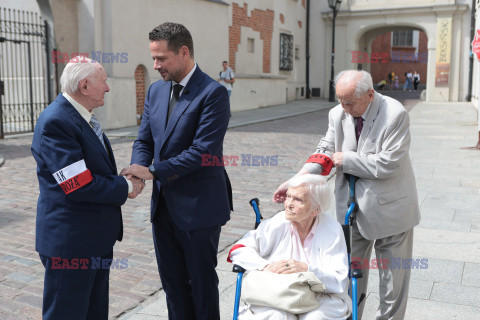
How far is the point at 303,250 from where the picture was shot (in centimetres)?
295

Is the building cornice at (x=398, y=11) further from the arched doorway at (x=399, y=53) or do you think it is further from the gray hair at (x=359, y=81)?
the gray hair at (x=359, y=81)

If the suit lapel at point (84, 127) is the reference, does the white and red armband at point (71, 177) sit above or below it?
below

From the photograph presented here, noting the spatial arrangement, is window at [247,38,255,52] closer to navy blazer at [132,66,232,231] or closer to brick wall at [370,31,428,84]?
navy blazer at [132,66,232,231]

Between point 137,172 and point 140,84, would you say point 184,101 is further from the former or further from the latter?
point 140,84

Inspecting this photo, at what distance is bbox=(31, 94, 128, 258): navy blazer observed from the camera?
2506mm

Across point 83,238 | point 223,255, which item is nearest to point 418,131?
point 223,255

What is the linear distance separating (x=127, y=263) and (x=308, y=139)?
9.07 meters

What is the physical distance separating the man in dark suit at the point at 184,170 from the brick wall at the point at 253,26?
18414 mm

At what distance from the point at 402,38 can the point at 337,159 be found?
165 ft

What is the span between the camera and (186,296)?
10.7ft

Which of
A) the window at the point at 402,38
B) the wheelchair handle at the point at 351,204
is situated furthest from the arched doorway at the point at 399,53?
the wheelchair handle at the point at 351,204

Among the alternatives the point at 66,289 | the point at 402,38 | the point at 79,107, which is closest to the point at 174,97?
the point at 79,107

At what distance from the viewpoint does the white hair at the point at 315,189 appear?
2.94 m

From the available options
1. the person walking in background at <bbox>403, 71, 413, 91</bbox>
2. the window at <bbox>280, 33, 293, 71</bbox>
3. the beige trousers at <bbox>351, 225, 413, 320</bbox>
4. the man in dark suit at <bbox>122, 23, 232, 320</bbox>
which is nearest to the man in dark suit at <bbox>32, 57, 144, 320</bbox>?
the man in dark suit at <bbox>122, 23, 232, 320</bbox>
